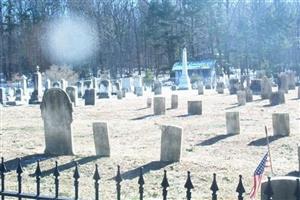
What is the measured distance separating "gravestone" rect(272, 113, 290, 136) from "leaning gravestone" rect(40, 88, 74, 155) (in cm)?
540

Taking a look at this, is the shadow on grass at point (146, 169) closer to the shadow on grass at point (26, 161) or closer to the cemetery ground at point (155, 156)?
the cemetery ground at point (155, 156)

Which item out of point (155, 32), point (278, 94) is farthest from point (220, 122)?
point (155, 32)

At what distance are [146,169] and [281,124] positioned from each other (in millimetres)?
5145

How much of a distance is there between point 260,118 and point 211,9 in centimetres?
5116

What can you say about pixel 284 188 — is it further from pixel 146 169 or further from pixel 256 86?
pixel 256 86

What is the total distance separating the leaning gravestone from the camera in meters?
11.0

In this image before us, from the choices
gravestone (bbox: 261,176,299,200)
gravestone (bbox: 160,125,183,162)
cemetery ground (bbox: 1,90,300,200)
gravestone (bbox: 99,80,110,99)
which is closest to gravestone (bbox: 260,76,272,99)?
cemetery ground (bbox: 1,90,300,200)

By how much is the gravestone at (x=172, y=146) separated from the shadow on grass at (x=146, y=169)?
17cm

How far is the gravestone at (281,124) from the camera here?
12875 mm

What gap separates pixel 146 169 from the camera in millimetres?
9219

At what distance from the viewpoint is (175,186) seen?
309 inches

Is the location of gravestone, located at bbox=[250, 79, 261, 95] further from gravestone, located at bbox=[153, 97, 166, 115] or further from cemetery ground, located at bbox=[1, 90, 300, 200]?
cemetery ground, located at bbox=[1, 90, 300, 200]

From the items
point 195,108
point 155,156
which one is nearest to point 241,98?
point 195,108

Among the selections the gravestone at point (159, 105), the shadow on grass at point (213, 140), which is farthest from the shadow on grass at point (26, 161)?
the gravestone at point (159, 105)
